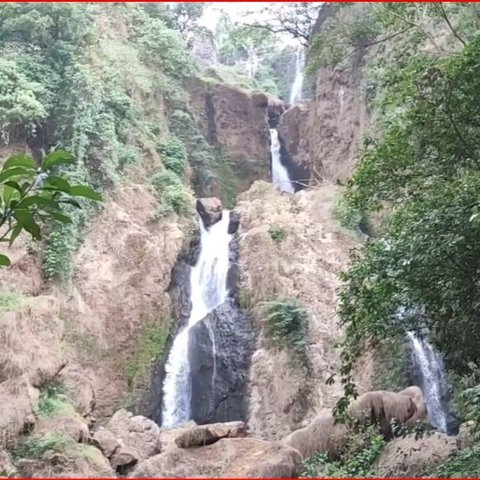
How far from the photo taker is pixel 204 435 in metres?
10.4

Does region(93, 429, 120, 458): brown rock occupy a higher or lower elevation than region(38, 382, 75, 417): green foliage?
lower

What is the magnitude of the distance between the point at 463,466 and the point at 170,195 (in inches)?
512

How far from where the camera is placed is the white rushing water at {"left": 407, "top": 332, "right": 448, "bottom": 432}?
460 inches

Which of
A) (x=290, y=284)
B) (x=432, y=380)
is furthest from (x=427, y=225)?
(x=290, y=284)

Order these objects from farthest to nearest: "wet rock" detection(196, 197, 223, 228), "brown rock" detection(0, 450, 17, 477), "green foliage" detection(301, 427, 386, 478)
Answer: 1. "wet rock" detection(196, 197, 223, 228)
2. "brown rock" detection(0, 450, 17, 477)
3. "green foliage" detection(301, 427, 386, 478)

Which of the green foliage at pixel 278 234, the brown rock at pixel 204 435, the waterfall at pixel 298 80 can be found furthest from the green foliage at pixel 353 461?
the waterfall at pixel 298 80

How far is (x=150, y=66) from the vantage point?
21.4 meters

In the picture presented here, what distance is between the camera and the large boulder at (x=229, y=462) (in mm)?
9008

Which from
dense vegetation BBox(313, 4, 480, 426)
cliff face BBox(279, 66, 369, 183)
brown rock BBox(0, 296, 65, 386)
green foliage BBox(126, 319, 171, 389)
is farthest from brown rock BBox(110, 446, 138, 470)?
cliff face BBox(279, 66, 369, 183)

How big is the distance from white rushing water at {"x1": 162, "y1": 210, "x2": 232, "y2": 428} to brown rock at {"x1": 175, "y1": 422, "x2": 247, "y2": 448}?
310 cm

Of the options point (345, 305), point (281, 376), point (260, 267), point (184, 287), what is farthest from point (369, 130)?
point (345, 305)

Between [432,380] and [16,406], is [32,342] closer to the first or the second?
[16,406]

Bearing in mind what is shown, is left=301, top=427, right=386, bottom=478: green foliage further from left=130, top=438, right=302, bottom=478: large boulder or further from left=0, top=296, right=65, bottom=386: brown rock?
left=0, top=296, right=65, bottom=386: brown rock

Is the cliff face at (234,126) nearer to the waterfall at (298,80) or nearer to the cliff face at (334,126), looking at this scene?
the cliff face at (334,126)
